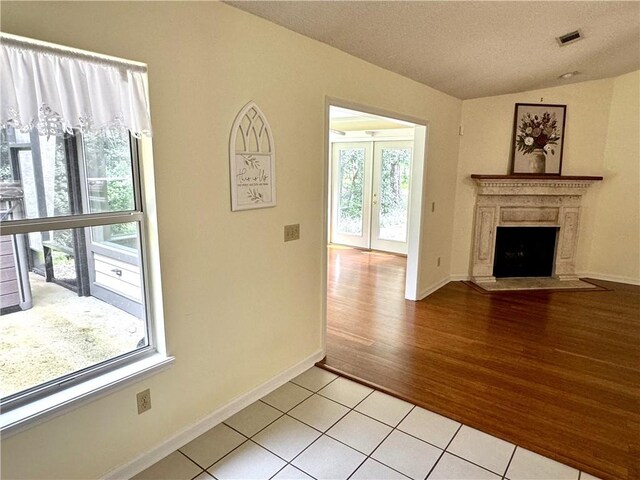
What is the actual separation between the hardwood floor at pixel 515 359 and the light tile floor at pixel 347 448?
0.13m

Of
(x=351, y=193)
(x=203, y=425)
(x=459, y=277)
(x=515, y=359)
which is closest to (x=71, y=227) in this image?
(x=203, y=425)

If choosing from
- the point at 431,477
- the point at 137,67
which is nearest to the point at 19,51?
the point at 137,67

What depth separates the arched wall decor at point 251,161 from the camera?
2.18 metres

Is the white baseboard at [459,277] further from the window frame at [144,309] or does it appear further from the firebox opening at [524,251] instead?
the window frame at [144,309]

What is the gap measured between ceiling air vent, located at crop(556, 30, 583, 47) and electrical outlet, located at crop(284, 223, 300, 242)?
2.49m

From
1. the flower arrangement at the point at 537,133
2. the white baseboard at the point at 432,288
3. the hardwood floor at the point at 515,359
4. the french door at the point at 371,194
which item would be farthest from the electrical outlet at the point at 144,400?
the french door at the point at 371,194

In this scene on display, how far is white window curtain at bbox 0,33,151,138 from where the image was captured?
1348 mm

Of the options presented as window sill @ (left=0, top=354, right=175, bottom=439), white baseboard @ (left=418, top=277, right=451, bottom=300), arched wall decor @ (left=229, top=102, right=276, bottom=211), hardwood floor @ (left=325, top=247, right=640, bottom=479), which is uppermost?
arched wall decor @ (left=229, top=102, right=276, bottom=211)

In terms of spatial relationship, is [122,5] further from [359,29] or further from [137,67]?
[359,29]

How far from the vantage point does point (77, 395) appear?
1.65m

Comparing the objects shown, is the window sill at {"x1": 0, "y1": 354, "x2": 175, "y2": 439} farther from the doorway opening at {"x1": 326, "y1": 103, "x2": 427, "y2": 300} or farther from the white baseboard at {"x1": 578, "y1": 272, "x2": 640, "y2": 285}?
the white baseboard at {"x1": 578, "y1": 272, "x2": 640, "y2": 285}

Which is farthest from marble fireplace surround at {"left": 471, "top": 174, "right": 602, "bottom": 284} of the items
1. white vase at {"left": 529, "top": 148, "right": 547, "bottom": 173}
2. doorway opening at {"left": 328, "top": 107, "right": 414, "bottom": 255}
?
doorway opening at {"left": 328, "top": 107, "right": 414, "bottom": 255}

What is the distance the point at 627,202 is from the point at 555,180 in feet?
3.25

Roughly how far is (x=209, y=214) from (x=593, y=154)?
17.0 ft
